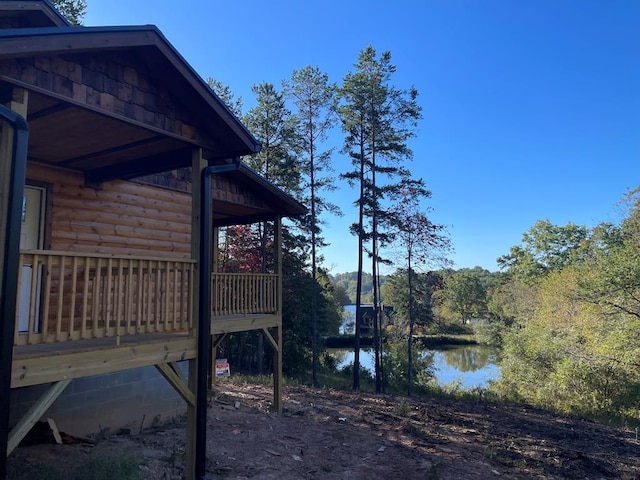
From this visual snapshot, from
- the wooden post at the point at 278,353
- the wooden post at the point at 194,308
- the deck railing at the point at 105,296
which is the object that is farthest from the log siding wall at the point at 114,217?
the wooden post at the point at 194,308

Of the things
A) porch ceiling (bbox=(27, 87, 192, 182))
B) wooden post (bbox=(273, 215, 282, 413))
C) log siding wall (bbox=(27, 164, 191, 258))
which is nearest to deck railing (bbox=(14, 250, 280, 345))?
log siding wall (bbox=(27, 164, 191, 258))

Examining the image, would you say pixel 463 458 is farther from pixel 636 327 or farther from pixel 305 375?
pixel 305 375

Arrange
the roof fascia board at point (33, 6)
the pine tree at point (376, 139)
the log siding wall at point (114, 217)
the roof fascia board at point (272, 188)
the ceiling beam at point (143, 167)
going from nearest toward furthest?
1. the roof fascia board at point (33, 6)
2. the ceiling beam at point (143, 167)
3. the log siding wall at point (114, 217)
4. the roof fascia board at point (272, 188)
5. the pine tree at point (376, 139)

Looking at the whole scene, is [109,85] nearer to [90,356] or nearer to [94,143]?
[94,143]

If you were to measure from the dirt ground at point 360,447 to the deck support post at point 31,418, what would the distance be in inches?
59.0

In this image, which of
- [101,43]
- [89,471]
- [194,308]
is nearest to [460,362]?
[194,308]

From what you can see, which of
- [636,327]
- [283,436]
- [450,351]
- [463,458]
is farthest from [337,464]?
[450,351]

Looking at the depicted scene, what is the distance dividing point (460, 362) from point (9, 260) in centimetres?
3349

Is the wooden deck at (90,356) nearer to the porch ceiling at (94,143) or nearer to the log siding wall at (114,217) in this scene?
the porch ceiling at (94,143)

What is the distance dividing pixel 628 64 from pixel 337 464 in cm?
1879

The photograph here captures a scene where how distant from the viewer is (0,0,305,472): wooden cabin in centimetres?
338

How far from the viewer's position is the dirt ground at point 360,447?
5324 mm

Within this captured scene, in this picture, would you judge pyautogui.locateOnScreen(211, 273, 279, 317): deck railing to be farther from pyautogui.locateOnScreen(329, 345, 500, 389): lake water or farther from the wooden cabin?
pyautogui.locateOnScreen(329, 345, 500, 389): lake water

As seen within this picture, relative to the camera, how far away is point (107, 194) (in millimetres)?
6508
